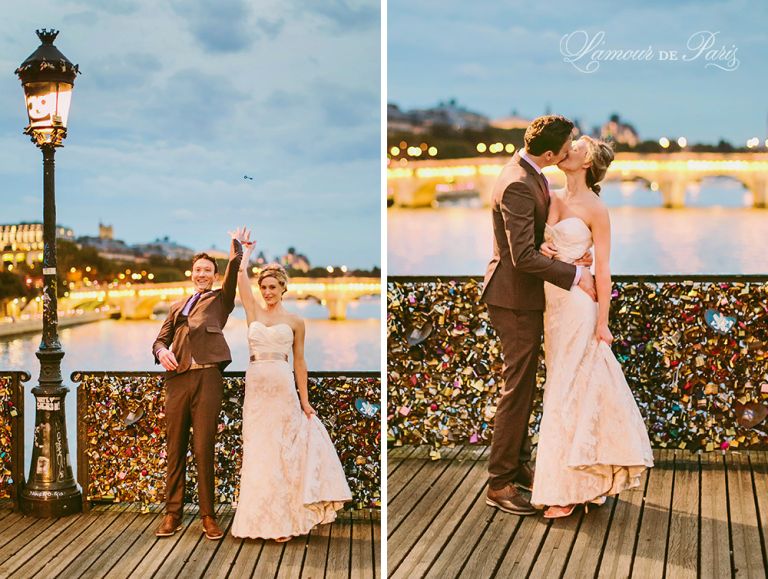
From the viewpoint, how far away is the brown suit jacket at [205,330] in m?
3.73

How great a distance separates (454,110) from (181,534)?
53.7 ft

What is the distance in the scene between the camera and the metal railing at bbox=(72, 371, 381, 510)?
13.2 feet

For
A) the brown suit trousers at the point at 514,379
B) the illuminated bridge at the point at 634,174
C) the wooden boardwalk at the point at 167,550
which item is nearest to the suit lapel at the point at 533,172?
the brown suit trousers at the point at 514,379

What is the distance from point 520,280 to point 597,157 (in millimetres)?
569

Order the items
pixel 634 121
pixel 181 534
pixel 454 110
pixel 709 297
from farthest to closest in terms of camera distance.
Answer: pixel 634 121 → pixel 454 110 → pixel 709 297 → pixel 181 534

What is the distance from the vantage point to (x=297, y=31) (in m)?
10.9

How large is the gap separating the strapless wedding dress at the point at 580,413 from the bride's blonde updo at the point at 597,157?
200mm

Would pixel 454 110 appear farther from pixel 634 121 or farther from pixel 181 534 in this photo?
pixel 181 534

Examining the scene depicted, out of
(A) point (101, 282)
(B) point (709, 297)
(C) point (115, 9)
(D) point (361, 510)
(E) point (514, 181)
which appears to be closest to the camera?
(E) point (514, 181)

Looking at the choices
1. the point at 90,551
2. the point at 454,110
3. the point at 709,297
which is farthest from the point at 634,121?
the point at 90,551

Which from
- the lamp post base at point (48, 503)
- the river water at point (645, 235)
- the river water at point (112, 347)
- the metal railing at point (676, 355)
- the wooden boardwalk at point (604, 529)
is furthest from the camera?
the river water at point (645, 235)

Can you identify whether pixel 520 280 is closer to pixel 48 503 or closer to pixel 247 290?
pixel 247 290

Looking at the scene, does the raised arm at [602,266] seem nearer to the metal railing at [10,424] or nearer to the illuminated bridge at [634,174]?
the metal railing at [10,424]

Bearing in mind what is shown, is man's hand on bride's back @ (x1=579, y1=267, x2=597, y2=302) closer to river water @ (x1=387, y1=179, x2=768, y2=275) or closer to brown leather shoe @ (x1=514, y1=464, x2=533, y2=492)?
brown leather shoe @ (x1=514, y1=464, x2=533, y2=492)
